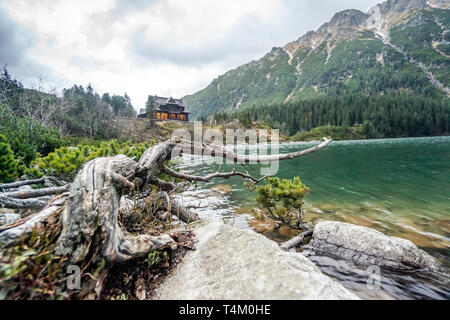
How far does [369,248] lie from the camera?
570 centimetres

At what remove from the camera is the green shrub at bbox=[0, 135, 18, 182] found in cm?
769

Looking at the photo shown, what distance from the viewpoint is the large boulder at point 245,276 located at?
99.3 inches

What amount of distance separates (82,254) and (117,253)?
42cm

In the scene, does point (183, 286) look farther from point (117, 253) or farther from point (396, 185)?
point (396, 185)

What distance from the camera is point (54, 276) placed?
92.0 inches

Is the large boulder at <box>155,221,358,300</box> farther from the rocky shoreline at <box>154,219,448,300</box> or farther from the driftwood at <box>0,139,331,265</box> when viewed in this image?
the driftwood at <box>0,139,331,265</box>

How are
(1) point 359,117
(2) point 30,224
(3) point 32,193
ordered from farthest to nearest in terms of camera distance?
1. (1) point 359,117
2. (3) point 32,193
3. (2) point 30,224

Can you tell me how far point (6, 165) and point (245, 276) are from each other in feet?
33.7

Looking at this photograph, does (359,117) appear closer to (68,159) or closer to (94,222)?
(68,159)

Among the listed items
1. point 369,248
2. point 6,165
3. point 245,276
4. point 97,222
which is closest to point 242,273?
point 245,276

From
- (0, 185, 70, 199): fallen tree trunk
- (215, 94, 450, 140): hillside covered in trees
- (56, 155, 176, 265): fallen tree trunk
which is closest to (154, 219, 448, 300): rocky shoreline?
(56, 155, 176, 265): fallen tree trunk

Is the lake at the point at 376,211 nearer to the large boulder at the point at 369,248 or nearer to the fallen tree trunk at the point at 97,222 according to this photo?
the large boulder at the point at 369,248
